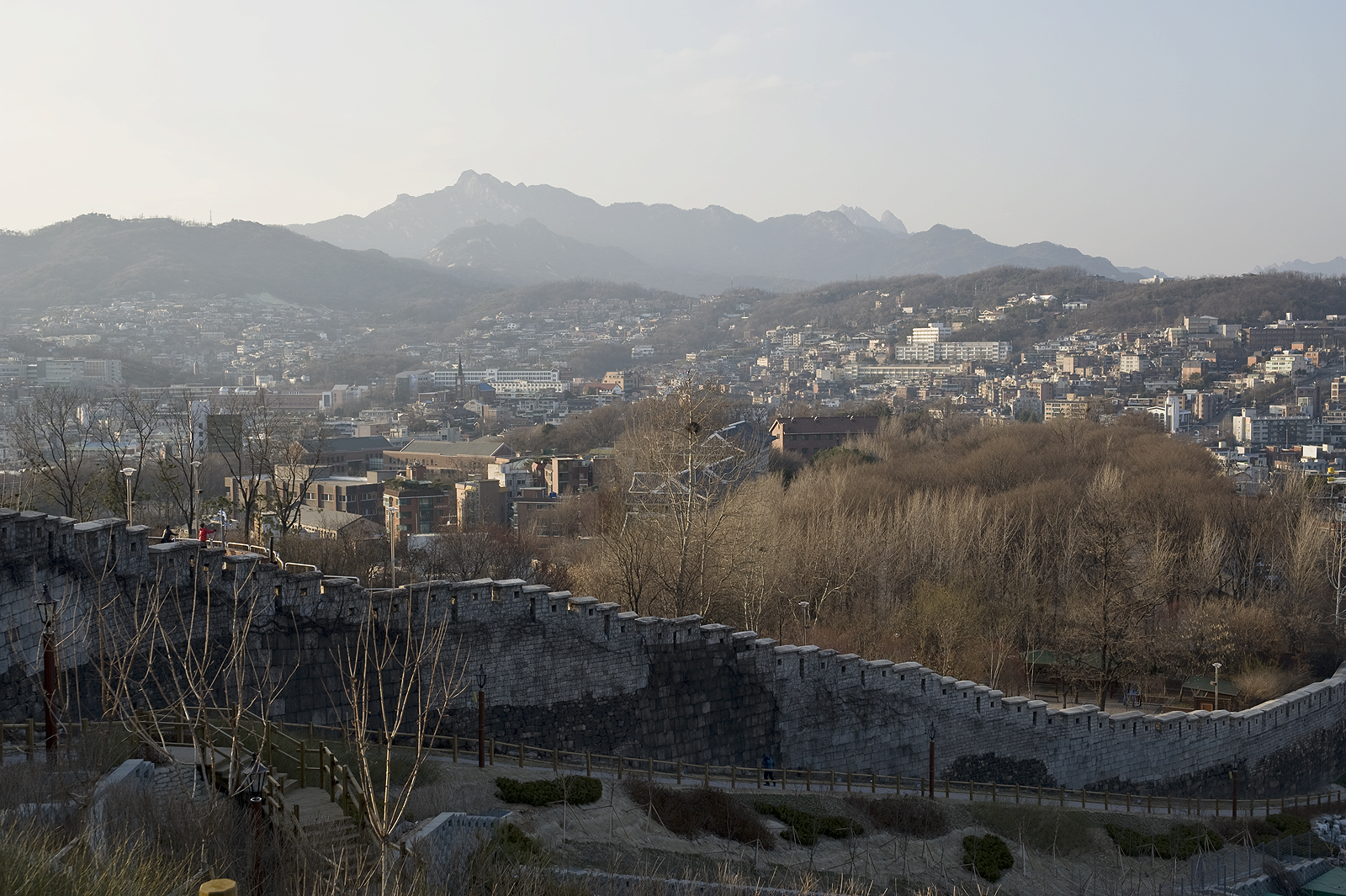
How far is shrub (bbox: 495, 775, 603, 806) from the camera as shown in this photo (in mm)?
13719

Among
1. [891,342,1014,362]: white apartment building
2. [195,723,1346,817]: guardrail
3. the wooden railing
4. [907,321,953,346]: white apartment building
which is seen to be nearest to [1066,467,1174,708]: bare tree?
[195,723,1346,817]: guardrail

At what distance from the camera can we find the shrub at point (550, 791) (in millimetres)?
13719

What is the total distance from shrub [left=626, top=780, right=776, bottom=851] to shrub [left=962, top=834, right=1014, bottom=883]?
11.2ft

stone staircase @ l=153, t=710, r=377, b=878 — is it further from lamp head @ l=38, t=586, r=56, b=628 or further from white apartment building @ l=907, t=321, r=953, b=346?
white apartment building @ l=907, t=321, r=953, b=346

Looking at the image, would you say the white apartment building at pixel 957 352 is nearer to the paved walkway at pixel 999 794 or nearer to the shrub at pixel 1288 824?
the paved walkway at pixel 999 794

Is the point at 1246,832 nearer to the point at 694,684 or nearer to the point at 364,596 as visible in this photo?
the point at 694,684

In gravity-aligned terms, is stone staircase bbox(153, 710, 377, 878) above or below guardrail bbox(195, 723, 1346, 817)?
above

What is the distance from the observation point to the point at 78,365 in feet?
433

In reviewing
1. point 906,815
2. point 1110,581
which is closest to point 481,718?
point 906,815

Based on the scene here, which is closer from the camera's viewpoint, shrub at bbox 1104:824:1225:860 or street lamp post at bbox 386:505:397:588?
shrub at bbox 1104:824:1225:860

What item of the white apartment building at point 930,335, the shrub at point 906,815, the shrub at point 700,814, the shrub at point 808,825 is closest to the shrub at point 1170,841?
the shrub at point 906,815

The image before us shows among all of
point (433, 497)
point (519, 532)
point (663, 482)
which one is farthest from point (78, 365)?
point (663, 482)

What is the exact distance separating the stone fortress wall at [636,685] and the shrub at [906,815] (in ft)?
6.18

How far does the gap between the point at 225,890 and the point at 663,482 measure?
22.5m
